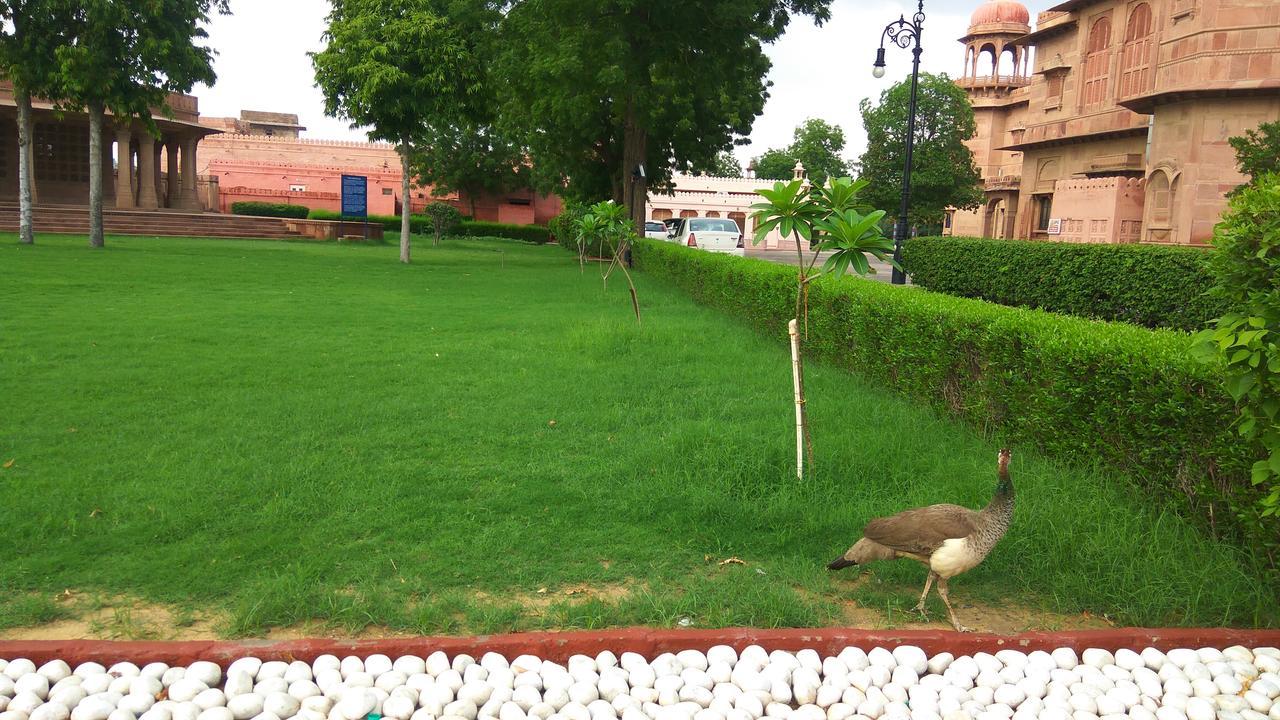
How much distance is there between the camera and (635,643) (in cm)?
309

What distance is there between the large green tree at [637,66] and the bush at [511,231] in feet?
57.2

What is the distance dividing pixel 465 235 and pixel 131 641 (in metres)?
41.6

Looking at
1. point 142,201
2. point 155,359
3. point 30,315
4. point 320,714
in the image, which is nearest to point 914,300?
point 320,714

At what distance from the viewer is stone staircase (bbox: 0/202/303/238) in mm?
28578

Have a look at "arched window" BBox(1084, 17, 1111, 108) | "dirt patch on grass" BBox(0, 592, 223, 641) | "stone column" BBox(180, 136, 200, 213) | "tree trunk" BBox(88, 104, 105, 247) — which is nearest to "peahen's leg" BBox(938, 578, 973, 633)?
"dirt patch on grass" BBox(0, 592, 223, 641)

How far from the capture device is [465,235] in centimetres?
4353

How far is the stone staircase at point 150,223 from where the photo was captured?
93.8ft

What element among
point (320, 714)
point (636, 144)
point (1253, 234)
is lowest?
point (320, 714)

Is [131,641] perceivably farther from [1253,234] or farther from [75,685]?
[1253,234]

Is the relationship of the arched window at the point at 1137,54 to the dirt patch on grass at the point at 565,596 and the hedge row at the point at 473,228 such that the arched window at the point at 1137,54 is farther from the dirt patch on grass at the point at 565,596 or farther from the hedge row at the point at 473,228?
the dirt patch on grass at the point at 565,596

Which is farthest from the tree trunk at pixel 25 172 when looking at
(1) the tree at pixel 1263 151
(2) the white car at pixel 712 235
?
(1) the tree at pixel 1263 151

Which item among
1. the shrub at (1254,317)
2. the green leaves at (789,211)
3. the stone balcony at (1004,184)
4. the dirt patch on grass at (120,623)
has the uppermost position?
the stone balcony at (1004,184)

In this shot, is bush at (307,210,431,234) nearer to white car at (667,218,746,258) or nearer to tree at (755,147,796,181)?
white car at (667,218,746,258)

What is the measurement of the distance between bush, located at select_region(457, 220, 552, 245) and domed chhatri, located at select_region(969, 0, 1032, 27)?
30.3 metres
